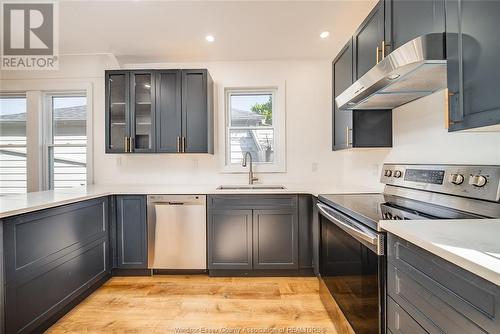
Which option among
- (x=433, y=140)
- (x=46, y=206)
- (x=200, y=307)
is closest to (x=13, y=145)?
(x=46, y=206)

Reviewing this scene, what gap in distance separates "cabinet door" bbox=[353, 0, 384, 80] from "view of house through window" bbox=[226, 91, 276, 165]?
1.35 metres

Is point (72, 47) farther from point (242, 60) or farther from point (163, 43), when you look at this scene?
point (242, 60)

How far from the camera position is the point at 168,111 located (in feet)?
9.41

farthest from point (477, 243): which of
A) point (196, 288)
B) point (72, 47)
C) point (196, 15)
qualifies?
point (72, 47)

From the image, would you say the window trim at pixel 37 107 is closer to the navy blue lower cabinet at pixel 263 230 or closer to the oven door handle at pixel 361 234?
the navy blue lower cabinet at pixel 263 230

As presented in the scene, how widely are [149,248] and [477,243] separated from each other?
8.41 feet

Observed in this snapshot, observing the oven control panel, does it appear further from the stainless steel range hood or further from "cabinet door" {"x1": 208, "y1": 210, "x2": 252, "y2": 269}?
"cabinet door" {"x1": 208, "y1": 210, "x2": 252, "y2": 269}

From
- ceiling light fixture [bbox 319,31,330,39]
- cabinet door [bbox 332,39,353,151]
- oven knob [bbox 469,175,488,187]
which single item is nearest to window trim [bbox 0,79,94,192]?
ceiling light fixture [bbox 319,31,330,39]

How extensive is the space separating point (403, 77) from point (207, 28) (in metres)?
1.87

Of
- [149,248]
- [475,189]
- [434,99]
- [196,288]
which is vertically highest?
[434,99]

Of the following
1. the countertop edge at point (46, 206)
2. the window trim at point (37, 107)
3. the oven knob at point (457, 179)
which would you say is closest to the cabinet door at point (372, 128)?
the oven knob at point (457, 179)

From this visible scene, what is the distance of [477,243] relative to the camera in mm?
793

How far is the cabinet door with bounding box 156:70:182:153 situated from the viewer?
2.85 metres

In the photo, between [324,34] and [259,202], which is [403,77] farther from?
[259,202]
